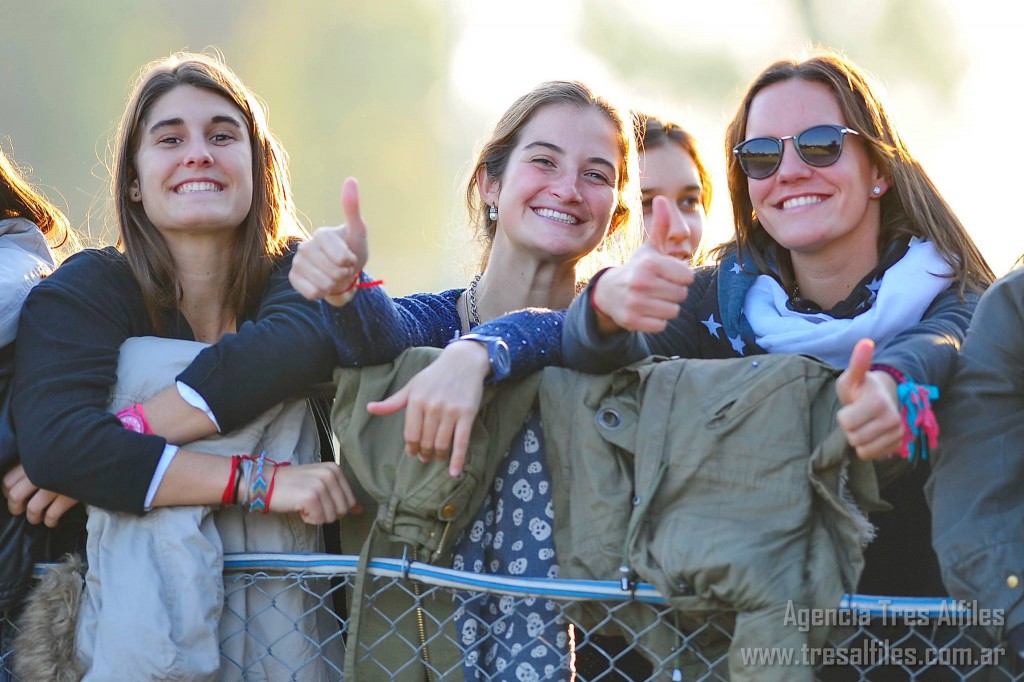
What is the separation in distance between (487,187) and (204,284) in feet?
3.16

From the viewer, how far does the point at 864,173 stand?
9.46 ft

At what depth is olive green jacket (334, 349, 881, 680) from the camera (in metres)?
1.96

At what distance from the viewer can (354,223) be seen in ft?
7.20

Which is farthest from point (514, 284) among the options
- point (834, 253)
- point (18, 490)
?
point (18, 490)

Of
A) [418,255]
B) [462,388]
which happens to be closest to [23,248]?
[462,388]

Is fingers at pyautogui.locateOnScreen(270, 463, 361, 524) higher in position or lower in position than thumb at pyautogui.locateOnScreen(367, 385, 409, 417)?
lower

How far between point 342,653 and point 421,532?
468 mm

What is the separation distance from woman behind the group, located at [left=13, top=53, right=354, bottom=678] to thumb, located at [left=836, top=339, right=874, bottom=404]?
103cm

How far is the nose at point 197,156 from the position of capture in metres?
2.81

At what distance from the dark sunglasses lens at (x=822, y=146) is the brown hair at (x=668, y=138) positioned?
1.18 m

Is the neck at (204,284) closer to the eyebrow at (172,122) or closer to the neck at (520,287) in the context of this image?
the eyebrow at (172,122)

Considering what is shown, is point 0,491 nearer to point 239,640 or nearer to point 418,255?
point 239,640

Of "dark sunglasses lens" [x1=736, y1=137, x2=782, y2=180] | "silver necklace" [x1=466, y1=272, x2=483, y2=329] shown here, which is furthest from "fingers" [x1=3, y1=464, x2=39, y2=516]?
"dark sunglasses lens" [x1=736, y1=137, x2=782, y2=180]

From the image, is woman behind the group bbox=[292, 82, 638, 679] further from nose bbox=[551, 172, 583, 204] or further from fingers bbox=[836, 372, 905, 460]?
fingers bbox=[836, 372, 905, 460]
